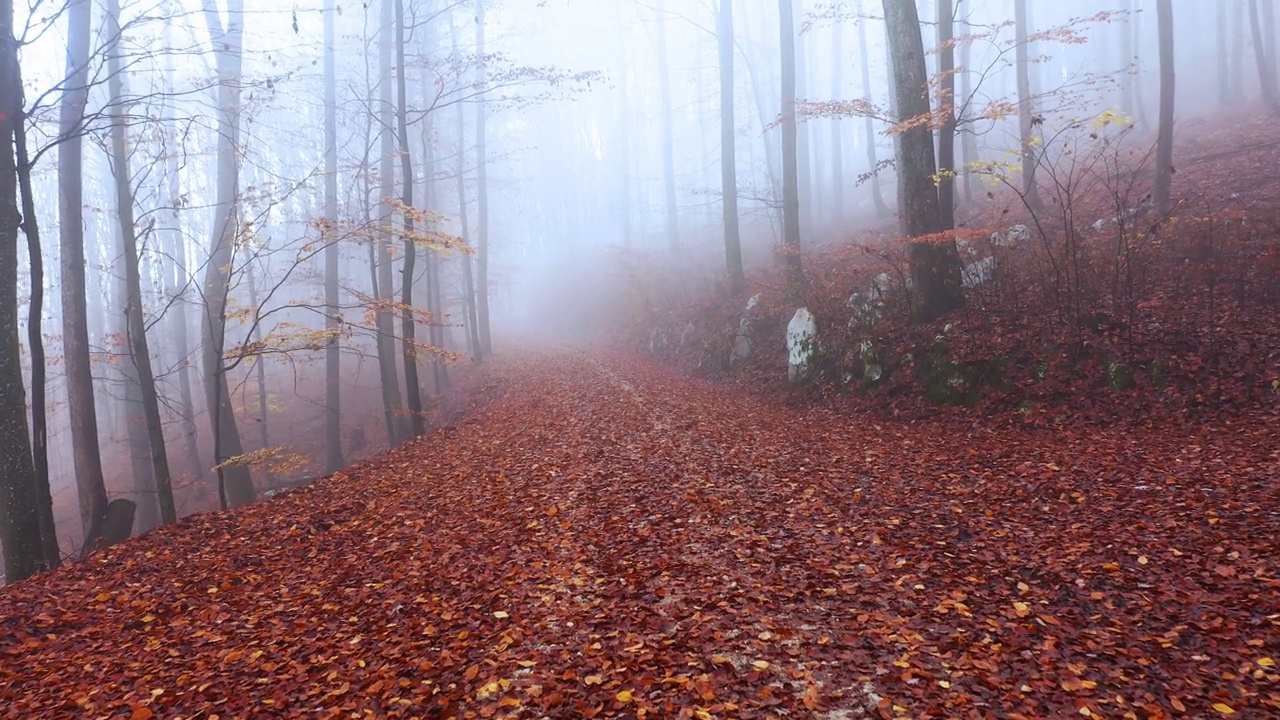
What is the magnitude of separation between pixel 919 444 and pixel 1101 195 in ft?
34.5

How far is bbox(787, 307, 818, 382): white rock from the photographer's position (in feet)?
40.1

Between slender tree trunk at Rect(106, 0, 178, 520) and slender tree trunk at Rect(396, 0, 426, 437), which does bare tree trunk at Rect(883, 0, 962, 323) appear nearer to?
slender tree trunk at Rect(396, 0, 426, 437)

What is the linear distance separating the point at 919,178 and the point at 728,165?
935 centimetres

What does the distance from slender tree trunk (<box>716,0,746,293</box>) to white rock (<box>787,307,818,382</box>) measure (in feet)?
19.2

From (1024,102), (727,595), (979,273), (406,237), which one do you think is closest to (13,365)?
(406,237)

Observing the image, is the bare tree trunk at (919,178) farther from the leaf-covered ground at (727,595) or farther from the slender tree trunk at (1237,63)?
the slender tree trunk at (1237,63)

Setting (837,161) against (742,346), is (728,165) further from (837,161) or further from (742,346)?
(837,161)

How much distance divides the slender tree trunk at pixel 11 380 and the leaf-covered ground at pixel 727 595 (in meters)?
0.79

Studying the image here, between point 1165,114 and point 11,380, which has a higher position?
point 1165,114

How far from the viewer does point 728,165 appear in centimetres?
1892

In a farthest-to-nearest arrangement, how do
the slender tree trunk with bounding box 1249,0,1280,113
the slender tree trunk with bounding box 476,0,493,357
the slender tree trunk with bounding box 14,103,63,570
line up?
the slender tree trunk with bounding box 476,0,493,357 → the slender tree trunk with bounding box 1249,0,1280,113 → the slender tree trunk with bounding box 14,103,63,570

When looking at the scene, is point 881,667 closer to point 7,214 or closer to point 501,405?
point 7,214

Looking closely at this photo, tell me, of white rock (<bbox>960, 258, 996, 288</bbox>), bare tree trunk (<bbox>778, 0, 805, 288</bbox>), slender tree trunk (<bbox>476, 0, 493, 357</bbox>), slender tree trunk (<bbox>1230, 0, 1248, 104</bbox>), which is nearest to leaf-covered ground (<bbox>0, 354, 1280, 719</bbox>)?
white rock (<bbox>960, 258, 996, 288</bbox>)

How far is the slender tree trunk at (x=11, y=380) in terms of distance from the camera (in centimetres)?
620
